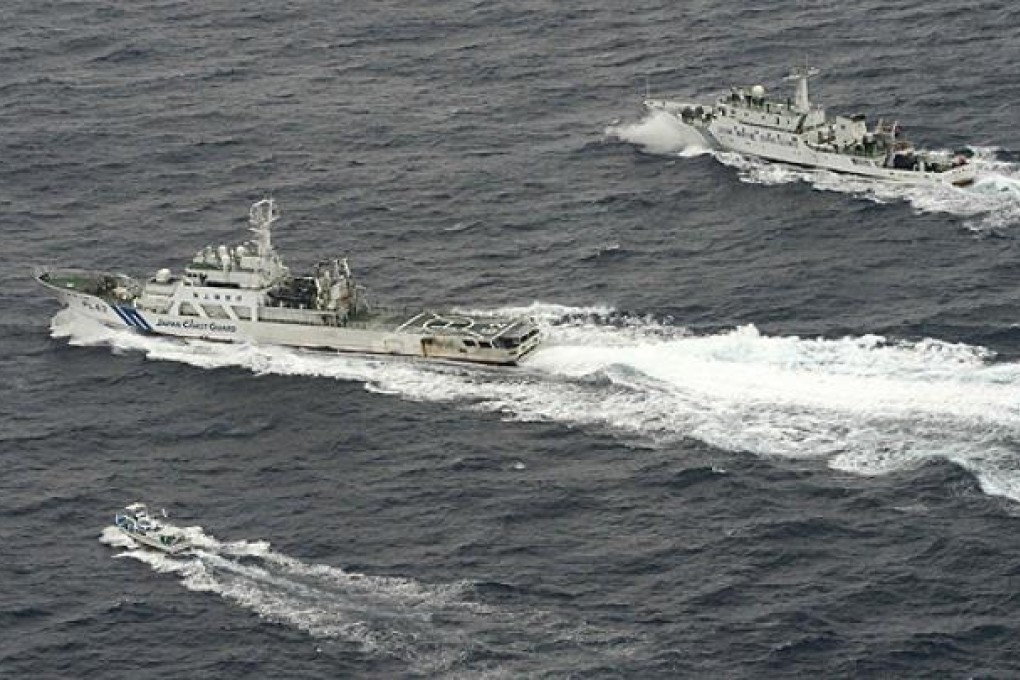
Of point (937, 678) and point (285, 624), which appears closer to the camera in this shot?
point (937, 678)

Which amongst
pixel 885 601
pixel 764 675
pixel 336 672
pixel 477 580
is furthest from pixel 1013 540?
pixel 336 672

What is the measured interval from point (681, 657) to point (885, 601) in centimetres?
1763

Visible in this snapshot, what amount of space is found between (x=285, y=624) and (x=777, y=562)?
132 ft

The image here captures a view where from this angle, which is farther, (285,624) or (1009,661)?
(285,624)

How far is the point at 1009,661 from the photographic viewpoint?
18238cm

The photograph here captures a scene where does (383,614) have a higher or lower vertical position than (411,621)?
higher

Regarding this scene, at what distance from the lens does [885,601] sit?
630 feet

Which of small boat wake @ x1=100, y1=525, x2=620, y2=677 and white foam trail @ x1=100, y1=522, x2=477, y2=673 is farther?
white foam trail @ x1=100, y1=522, x2=477, y2=673

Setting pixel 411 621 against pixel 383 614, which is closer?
pixel 411 621

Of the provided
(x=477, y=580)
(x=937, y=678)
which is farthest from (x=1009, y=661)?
(x=477, y=580)

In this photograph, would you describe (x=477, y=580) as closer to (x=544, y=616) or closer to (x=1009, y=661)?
(x=544, y=616)

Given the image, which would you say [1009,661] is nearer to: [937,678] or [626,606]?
[937,678]

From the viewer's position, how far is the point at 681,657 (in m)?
187

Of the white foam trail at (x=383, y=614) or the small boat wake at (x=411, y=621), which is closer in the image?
the small boat wake at (x=411, y=621)
